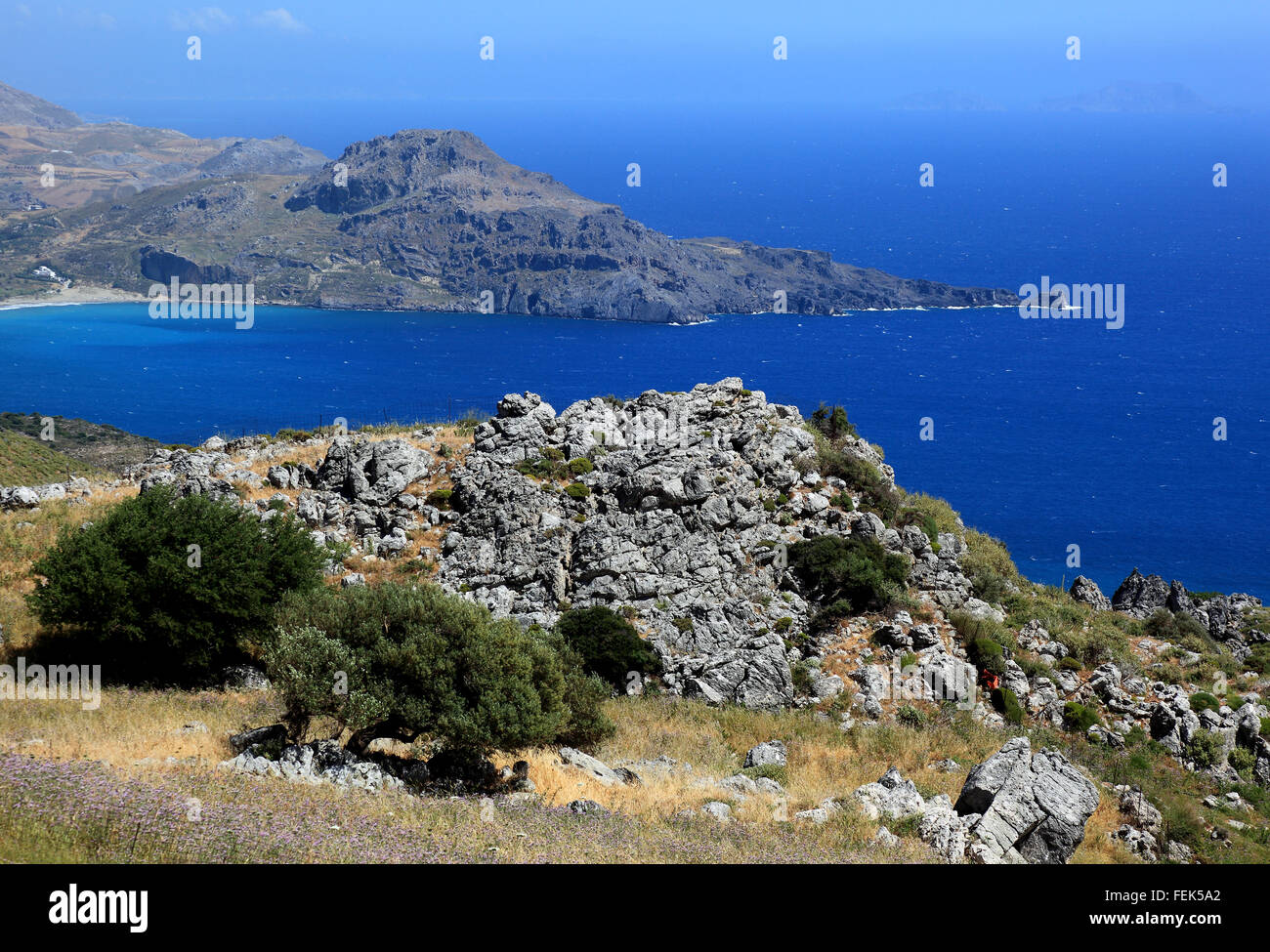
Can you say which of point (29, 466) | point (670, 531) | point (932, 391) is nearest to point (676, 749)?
point (670, 531)

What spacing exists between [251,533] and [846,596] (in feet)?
58.4

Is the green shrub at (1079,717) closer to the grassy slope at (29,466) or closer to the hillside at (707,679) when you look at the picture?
the hillside at (707,679)

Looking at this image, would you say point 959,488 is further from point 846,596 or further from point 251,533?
point 251,533

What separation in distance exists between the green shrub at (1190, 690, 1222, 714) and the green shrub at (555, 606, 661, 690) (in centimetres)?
1609

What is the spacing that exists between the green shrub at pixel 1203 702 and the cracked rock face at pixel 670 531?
24.4 ft

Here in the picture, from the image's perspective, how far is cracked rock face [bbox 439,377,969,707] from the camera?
31.5m

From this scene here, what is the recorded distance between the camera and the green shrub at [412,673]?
1902cm

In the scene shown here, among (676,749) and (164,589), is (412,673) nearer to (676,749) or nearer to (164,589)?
(676,749)

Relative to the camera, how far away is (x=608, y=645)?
29.9 m

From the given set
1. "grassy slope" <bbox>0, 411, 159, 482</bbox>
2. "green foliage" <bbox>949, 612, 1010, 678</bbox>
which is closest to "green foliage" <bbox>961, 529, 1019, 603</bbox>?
"green foliage" <bbox>949, 612, 1010, 678</bbox>

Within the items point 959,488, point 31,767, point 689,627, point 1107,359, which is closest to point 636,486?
point 689,627

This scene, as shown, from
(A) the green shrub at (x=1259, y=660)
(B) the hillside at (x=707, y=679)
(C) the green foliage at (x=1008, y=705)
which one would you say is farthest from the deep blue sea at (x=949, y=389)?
(C) the green foliage at (x=1008, y=705)

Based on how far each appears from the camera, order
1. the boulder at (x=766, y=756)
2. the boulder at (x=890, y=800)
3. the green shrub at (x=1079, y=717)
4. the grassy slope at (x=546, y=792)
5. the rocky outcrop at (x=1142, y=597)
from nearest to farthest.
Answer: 1. the grassy slope at (x=546, y=792)
2. the boulder at (x=890, y=800)
3. the boulder at (x=766, y=756)
4. the green shrub at (x=1079, y=717)
5. the rocky outcrop at (x=1142, y=597)
